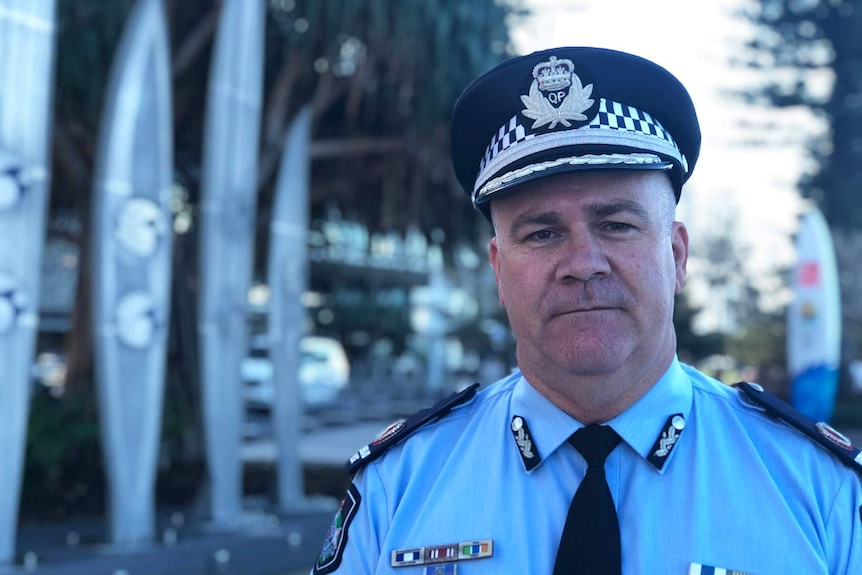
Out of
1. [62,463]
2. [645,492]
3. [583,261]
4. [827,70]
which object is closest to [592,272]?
[583,261]

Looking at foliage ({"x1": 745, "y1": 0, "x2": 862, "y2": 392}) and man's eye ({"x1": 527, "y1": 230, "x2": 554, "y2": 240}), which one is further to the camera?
foliage ({"x1": 745, "y1": 0, "x2": 862, "y2": 392})

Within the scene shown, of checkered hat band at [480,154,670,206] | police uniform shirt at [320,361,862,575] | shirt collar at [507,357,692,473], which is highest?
checkered hat band at [480,154,670,206]

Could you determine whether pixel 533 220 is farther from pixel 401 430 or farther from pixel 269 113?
pixel 269 113

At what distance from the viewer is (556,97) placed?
1661mm

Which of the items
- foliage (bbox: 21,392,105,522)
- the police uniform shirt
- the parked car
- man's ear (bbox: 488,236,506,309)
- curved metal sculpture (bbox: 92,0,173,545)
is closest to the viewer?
the police uniform shirt

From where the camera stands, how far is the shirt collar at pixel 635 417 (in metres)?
1.60

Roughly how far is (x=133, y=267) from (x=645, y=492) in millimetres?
5986

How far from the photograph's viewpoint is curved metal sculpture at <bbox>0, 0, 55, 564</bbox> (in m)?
5.90

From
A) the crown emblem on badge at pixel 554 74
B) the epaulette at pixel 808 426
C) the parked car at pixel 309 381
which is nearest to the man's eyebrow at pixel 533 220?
the crown emblem on badge at pixel 554 74

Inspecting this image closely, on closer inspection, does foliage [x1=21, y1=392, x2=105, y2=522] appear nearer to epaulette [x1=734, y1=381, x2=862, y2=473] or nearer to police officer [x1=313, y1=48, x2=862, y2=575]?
police officer [x1=313, y1=48, x2=862, y2=575]

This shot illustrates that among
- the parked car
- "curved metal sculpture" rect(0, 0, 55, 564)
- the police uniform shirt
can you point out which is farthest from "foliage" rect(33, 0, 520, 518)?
the police uniform shirt

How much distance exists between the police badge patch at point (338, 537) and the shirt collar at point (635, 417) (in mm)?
318

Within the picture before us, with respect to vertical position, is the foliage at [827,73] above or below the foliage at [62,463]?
above

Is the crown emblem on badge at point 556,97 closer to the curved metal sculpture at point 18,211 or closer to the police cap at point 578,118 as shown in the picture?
the police cap at point 578,118
